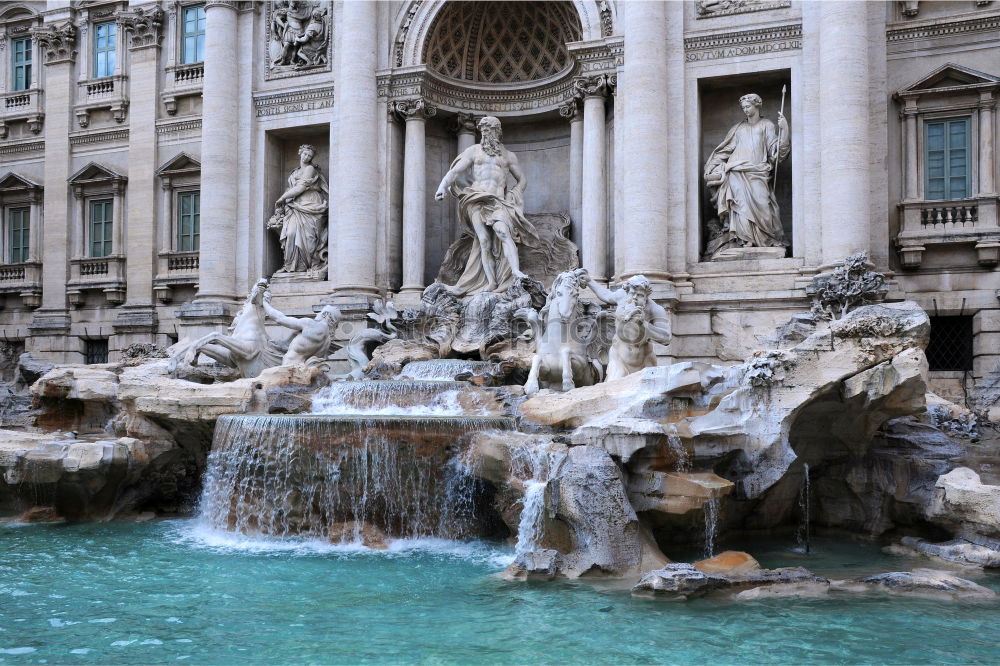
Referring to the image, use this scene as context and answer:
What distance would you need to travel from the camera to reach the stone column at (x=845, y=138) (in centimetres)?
1396

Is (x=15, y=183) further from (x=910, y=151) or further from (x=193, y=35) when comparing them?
(x=910, y=151)

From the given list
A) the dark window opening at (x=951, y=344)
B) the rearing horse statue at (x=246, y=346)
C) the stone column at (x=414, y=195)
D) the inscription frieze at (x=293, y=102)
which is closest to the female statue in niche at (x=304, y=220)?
the inscription frieze at (x=293, y=102)

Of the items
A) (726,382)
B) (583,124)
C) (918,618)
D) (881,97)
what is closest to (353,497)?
(726,382)

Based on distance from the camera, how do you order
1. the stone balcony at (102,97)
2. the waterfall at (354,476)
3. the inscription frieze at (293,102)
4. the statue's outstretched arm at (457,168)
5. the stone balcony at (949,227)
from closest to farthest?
the waterfall at (354,476)
the stone balcony at (949,227)
the statue's outstretched arm at (457,168)
the inscription frieze at (293,102)
the stone balcony at (102,97)

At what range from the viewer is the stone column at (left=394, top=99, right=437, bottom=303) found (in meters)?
17.1

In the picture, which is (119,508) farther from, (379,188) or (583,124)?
(583,124)

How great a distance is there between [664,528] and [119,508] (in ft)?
24.3

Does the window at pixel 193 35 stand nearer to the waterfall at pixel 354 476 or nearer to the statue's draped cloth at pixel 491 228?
the statue's draped cloth at pixel 491 228

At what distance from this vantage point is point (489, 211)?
16172 millimetres

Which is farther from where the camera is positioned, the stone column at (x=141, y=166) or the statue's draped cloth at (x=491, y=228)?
the stone column at (x=141, y=166)

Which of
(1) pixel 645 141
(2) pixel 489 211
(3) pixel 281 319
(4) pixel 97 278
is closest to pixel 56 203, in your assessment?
(4) pixel 97 278

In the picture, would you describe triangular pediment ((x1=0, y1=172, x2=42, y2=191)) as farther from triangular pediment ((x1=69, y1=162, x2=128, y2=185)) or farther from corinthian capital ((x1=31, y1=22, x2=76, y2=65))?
corinthian capital ((x1=31, y1=22, x2=76, y2=65))

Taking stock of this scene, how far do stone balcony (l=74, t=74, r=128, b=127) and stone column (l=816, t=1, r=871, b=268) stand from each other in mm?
15909

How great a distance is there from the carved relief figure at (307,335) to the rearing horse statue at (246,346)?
0.69 feet
